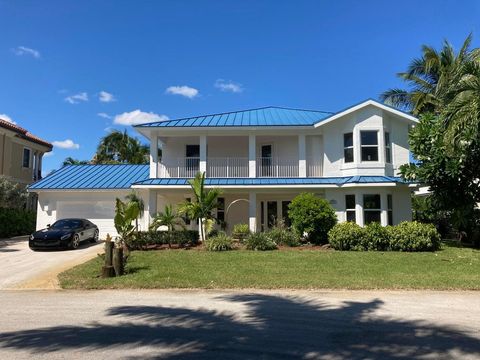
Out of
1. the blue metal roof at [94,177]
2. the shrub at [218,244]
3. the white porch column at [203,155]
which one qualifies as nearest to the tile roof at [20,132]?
the blue metal roof at [94,177]

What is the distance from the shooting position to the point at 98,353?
5.23 meters

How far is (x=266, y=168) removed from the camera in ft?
74.3

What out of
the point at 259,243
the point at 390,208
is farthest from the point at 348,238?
the point at 390,208

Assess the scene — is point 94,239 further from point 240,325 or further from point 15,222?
point 240,325

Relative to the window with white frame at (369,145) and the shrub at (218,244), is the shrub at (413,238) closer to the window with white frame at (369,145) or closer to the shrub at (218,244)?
the window with white frame at (369,145)

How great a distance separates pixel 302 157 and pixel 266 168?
248 cm

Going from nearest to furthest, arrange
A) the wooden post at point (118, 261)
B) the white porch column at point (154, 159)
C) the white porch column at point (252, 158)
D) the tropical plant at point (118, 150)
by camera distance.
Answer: the wooden post at point (118, 261) → the white porch column at point (252, 158) → the white porch column at point (154, 159) → the tropical plant at point (118, 150)


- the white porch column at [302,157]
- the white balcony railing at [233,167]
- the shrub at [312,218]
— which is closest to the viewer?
the shrub at [312,218]

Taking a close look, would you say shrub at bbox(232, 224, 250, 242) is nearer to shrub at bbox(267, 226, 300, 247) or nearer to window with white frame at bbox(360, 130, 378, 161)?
shrub at bbox(267, 226, 300, 247)

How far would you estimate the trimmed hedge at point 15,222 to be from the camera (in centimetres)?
2414

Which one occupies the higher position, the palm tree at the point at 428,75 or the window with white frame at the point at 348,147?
the palm tree at the point at 428,75

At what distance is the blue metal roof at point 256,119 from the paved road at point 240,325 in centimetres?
1273

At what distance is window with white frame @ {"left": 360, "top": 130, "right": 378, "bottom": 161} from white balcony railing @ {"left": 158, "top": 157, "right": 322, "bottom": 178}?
2523mm

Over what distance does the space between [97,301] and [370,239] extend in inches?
450
